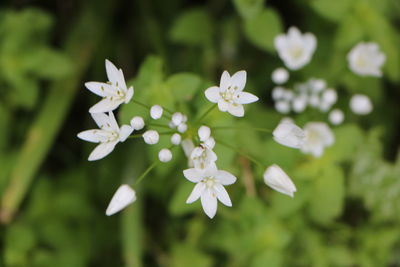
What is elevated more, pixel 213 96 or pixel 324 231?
pixel 213 96

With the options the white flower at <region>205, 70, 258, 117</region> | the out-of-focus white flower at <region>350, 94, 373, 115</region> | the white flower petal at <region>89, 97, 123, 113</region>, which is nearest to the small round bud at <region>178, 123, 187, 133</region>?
the white flower at <region>205, 70, 258, 117</region>

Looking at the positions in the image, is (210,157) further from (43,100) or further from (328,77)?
(43,100)

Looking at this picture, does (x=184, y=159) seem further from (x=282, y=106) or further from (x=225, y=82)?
(x=225, y=82)

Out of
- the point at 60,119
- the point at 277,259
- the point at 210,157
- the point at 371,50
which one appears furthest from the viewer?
the point at 60,119

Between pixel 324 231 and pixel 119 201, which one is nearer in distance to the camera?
pixel 119 201

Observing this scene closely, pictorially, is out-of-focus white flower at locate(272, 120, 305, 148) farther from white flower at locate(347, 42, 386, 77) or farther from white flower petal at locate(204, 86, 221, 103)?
white flower at locate(347, 42, 386, 77)

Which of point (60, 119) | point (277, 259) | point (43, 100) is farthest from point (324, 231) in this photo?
point (43, 100)

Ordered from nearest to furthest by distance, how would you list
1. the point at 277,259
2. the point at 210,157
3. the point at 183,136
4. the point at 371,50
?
the point at 210,157 < the point at 183,136 < the point at 277,259 < the point at 371,50
